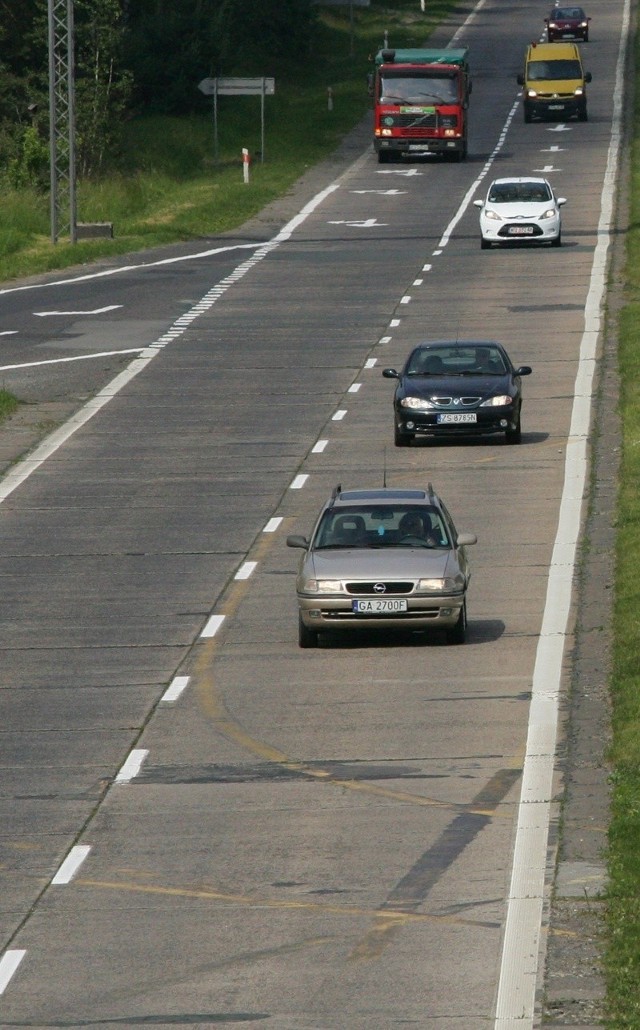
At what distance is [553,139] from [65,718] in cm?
7031

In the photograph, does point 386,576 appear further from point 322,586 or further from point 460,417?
point 460,417

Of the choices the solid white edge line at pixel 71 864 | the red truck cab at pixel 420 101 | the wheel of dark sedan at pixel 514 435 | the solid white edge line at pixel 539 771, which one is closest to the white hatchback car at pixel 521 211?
the red truck cab at pixel 420 101

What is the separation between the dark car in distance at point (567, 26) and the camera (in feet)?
387

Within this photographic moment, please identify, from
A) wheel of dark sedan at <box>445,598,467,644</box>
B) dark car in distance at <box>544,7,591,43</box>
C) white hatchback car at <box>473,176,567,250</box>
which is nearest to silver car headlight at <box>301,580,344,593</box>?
wheel of dark sedan at <box>445,598,467,644</box>

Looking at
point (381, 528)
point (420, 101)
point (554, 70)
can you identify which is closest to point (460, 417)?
point (381, 528)

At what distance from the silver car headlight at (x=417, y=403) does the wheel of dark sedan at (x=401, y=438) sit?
0.47 metres

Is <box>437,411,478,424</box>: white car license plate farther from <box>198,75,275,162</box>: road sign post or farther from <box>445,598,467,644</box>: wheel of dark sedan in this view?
<box>198,75,275,162</box>: road sign post

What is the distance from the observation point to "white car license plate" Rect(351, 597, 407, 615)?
20.8m

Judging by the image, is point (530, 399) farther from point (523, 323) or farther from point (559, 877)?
point (559, 877)

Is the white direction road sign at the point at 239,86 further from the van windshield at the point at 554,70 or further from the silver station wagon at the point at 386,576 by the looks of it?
the silver station wagon at the point at 386,576

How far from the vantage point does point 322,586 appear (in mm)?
20859

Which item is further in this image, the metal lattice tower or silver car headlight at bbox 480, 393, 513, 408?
the metal lattice tower

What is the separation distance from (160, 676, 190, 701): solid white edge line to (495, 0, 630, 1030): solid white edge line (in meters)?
3.11

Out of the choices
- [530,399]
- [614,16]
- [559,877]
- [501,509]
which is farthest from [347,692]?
[614,16]
